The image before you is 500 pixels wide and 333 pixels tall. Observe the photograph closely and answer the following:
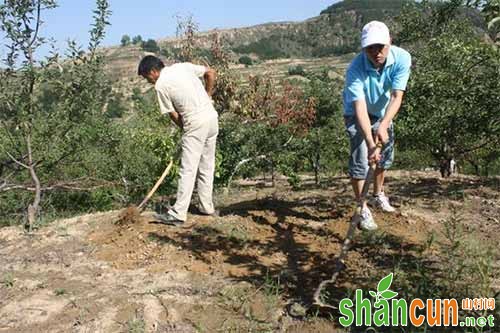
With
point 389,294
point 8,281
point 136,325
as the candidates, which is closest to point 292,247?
point 389,294

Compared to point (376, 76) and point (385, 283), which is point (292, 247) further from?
point (376, 76)

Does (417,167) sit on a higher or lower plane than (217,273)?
lower

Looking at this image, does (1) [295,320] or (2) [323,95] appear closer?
(1) [295,320]

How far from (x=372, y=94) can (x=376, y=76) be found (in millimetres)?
168

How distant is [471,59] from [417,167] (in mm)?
9815

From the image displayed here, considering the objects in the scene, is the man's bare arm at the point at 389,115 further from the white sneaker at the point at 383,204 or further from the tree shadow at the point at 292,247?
the white sneaker at the point at 383,204

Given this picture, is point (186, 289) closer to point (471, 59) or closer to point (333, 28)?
point (471, 59)

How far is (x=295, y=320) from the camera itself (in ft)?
11.6

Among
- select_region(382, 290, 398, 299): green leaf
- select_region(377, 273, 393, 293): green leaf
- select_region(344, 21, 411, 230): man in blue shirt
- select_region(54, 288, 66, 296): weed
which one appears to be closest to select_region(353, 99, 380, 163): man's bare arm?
select_region(344, 21, 411, 230): man in blue shirt

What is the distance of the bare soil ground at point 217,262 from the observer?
3.72 metres

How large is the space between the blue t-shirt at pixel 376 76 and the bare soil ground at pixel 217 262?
1.24m

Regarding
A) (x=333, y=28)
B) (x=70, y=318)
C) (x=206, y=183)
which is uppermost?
(x=333, y=28)

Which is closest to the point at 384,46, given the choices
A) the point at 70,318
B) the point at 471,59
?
the point at 471,59

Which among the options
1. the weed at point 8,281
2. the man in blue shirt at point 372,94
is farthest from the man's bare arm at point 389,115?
the weed at point 8,281
